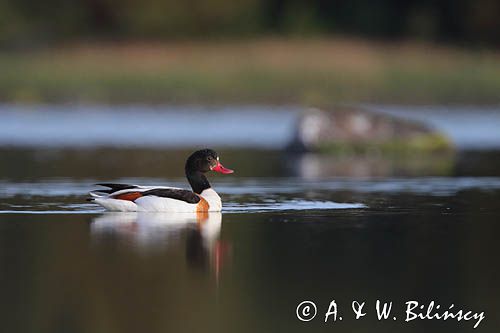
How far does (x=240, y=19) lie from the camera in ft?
156

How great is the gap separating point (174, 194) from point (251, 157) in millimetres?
9234

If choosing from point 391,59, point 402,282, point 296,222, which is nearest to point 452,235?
point 296,222

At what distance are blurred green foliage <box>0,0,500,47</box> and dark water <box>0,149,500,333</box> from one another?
95.1ft

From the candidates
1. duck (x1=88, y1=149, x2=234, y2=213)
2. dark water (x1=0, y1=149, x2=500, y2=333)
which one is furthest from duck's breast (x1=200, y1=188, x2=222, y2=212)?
dark water (x1=0, y1=149, x2=500, y2=333)

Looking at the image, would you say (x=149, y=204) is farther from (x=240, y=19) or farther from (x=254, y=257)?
(x=240, y=19)

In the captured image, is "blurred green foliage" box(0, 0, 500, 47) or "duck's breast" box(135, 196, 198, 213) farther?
"blurred green foliage" box(0, 0, 500, 47)

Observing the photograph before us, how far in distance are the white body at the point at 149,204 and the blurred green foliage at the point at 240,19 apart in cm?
3203

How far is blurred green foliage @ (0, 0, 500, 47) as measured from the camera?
4609 centimetres

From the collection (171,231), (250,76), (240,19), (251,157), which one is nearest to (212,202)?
(171,231)

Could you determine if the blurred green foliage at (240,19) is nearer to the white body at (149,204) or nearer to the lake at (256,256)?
the lake at (256,256)

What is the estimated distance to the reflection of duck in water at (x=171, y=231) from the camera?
1109 centimetres

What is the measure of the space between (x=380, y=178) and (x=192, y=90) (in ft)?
76.3

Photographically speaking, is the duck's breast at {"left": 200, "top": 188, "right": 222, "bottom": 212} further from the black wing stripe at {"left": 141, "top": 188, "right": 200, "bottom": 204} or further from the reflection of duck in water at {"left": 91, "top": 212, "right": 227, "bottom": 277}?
the black wing stripe at {"left": 141, "top": 188, "right": 200, "bottom": 204}

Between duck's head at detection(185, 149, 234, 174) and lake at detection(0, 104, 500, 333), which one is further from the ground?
duck's head at detection(185, 149, 234, 174)
